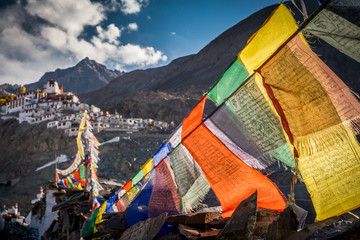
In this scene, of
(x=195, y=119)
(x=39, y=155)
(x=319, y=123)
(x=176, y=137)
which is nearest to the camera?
(x=319, y=123)

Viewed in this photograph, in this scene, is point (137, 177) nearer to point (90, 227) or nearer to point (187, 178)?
point (90, 227)

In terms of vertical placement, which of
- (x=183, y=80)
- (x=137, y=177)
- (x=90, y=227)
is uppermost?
(x=183, y=80)

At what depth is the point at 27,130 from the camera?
44312mm

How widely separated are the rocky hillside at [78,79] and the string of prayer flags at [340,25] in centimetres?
18849

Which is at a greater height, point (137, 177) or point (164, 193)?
point (137, 177)

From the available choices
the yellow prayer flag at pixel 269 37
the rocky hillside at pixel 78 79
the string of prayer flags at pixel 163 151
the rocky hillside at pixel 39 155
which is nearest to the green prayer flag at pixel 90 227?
the string of prayer flags at pixel 163 151

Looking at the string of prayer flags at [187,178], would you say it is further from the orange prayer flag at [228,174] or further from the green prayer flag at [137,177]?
the green prayer flag at [137,177]

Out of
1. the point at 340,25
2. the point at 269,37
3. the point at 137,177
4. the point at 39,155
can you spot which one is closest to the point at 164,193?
the point at 137,177

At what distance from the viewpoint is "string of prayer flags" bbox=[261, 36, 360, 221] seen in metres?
2.20

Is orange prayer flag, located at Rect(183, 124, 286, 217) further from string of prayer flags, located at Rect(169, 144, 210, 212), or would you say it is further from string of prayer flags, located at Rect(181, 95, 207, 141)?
string of prayer flags, located at Rect(169, 144, 210, 212)

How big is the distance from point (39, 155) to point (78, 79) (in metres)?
160

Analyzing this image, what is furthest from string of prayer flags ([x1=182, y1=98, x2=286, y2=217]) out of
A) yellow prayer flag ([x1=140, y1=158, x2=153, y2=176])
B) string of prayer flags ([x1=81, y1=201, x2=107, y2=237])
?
string of prayer flags ([x1=81, y1=201, x2=107, y2=237])

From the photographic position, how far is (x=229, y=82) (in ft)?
9.88

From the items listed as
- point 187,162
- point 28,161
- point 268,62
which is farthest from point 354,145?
point 28,161
